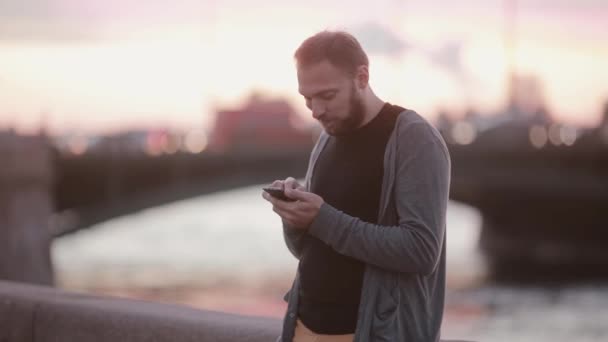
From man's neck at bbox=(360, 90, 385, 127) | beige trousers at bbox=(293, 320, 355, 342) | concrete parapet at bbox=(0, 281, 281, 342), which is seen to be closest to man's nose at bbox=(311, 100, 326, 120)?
man's neck at bbox=(360, 90, 385, 127)

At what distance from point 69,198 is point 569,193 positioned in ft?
59.2

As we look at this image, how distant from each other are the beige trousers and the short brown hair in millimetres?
623

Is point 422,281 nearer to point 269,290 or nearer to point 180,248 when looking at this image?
point 269,290

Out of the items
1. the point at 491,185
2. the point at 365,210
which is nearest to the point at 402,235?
the point at 365,210

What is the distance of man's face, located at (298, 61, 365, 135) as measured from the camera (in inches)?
109

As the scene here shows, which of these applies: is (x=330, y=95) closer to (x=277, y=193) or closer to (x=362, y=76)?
(x=362, y=76)

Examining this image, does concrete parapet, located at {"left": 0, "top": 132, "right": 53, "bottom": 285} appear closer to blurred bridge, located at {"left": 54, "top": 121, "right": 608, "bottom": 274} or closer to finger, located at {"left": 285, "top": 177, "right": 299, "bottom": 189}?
blurred bridge, located at {"left": 54, "top": 121, "right": 608, "bottom": 274}

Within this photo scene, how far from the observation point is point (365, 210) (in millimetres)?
2867

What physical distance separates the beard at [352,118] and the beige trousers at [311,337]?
0.48 meters

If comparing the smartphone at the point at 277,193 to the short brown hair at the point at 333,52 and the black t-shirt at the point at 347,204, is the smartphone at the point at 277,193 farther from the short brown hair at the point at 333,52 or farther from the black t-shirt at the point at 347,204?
the short brown hair at the point at 333,52

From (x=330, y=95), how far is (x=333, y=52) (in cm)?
10

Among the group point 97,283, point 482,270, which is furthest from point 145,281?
point 482,270

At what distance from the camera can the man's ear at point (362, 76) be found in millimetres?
2793

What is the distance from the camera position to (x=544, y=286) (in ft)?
A: 154
